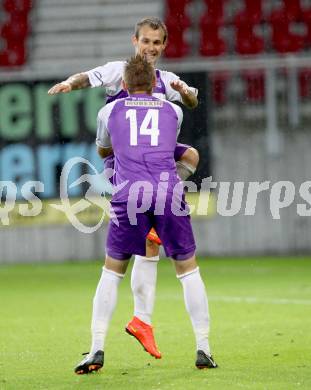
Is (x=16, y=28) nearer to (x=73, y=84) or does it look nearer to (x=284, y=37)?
(x=284, y=37)

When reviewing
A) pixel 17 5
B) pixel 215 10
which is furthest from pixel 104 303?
pixel 17 5

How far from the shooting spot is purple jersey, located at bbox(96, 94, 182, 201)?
273 inches

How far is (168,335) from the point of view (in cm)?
895

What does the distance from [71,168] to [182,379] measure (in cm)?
1113

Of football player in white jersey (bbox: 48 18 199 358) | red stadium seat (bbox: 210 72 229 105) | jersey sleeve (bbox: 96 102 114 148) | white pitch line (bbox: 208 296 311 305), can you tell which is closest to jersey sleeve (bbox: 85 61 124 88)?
football player in white jersey (bbox: 48 18 199 358)

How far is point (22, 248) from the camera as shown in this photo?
18.2 meters

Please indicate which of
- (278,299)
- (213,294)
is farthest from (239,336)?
(213,294)

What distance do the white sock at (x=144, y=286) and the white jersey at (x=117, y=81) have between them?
40.4 inches

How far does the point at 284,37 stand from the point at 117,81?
1347 cm

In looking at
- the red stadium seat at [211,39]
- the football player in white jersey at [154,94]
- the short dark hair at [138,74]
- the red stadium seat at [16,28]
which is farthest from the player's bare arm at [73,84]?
the red stadium seat at [16,28]

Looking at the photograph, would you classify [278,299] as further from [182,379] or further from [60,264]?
[60,264]

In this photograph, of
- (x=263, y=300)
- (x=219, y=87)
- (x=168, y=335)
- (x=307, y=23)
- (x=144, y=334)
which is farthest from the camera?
Answer: (x=307, y=23)

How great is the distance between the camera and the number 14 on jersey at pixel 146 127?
273 inches

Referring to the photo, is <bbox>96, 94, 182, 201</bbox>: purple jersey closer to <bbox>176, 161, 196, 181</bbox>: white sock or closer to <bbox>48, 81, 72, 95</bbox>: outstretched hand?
<bbox>48, 81, 72, 95</bbox>: outstretched hand
